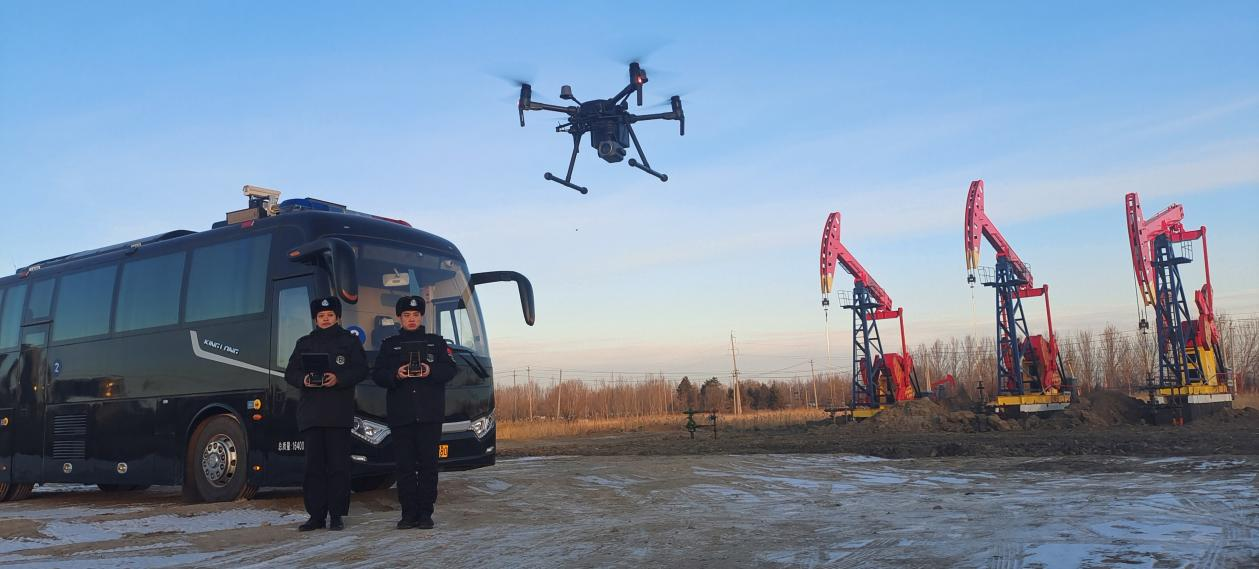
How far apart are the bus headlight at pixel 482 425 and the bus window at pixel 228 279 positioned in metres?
2.50

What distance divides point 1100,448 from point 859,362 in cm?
2350

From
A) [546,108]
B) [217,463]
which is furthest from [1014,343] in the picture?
[217,463]

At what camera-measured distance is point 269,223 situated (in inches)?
391

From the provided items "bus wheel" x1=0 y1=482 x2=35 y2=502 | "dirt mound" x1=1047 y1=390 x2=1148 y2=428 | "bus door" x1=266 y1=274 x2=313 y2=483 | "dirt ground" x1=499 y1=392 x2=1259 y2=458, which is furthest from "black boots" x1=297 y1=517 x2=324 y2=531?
"dirt mound" x1=1047 y1=390 x2=1148 y2=428

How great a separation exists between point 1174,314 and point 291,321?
1357 inches

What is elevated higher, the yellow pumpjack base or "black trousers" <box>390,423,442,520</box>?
the yellow pumpjack base

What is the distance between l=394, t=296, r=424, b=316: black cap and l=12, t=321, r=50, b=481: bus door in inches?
284

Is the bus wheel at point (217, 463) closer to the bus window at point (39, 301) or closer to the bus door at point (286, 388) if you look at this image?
the bus door at point (286, 388)

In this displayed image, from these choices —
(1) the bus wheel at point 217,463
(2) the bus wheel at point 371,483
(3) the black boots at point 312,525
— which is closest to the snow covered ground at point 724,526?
(3) the black boots at point 312,525

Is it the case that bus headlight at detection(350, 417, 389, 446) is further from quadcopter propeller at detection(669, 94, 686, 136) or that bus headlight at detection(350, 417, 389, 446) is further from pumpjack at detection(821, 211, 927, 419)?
pumpjack at detection(821, 211, 927, 419)

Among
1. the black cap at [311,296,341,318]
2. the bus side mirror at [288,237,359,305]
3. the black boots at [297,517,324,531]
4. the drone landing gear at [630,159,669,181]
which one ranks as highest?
the drone landing gear at [630,159,669,181]

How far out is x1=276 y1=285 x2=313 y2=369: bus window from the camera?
9.21 m

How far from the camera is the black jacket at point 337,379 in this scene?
7047 mm

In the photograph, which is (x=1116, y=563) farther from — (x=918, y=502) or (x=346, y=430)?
(x=346, y=430)
